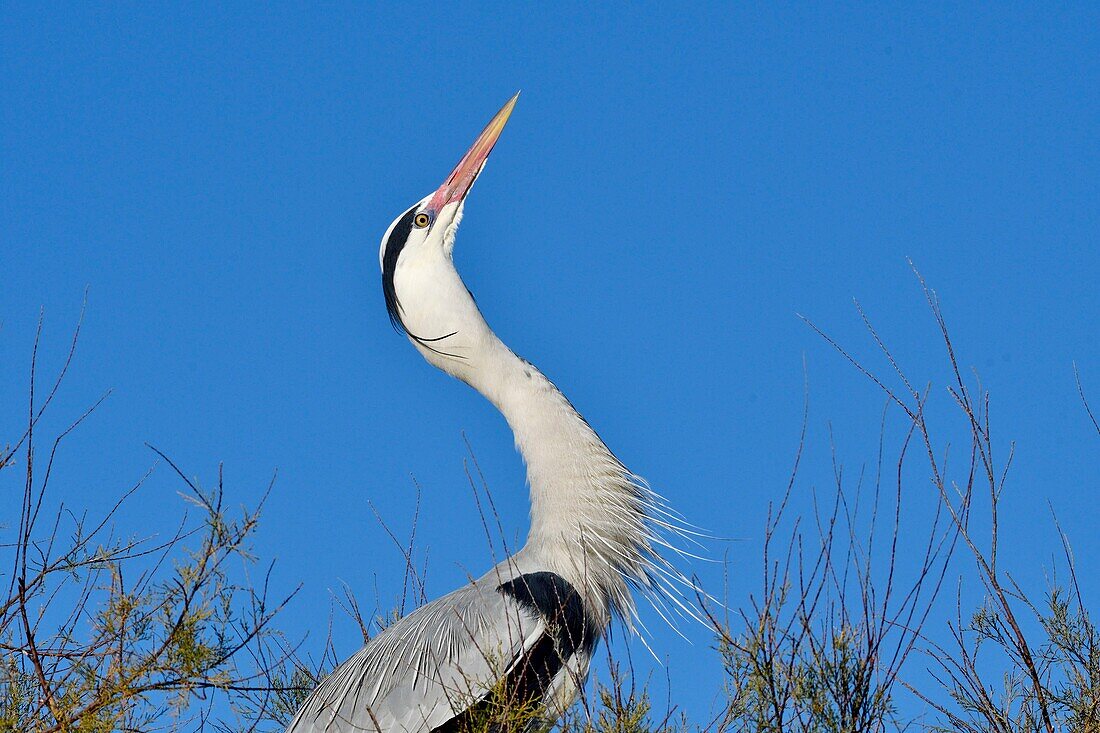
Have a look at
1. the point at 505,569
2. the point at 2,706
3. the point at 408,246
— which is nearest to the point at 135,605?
the point at 2,706

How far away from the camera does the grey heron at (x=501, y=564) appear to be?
4180 mm

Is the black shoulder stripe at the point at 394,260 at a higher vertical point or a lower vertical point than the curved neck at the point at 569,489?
higher

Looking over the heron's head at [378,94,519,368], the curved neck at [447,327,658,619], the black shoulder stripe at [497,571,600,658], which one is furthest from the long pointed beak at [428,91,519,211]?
the black shoulder stripe at [497,571,600,658]

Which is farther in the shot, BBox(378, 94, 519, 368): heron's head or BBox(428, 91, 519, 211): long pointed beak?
BBox(428, 91, 519, 211): long pointed beak

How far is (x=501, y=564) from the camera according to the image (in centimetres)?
490

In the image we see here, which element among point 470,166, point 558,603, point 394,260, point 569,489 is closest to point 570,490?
point 569,489

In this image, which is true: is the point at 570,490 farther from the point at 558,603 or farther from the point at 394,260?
the point at 394,260

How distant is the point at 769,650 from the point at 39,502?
2152 mm

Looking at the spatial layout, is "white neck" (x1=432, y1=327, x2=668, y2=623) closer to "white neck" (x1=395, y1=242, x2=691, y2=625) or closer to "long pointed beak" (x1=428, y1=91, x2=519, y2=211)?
"white neck" (x1=395, y1=242, x2=691, y2=625)

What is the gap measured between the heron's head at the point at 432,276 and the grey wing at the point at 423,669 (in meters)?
1.15

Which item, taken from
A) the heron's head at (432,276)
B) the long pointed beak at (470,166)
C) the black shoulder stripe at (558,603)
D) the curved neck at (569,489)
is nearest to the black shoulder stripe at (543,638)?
the black shoulder stripe at (558,603)

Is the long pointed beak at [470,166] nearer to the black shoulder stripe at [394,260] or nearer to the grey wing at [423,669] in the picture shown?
the black shoulder stripe at [394,260]

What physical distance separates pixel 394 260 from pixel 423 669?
2.00m

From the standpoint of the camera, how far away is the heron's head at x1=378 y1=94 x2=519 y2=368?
17.0 ft
